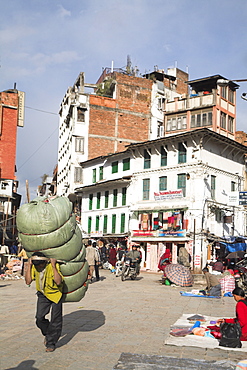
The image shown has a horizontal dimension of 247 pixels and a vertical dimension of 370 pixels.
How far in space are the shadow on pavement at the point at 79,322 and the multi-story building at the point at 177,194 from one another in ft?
73.1

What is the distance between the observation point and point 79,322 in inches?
357

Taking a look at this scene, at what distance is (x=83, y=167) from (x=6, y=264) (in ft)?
79.2

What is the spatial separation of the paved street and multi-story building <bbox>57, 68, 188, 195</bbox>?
113 feet

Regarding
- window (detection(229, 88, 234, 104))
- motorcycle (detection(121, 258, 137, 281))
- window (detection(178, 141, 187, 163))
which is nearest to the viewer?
motorcycle (detection(121, 258, 137, 281))

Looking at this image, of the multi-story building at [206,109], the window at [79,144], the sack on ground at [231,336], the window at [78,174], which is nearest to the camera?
the sack on ground at [231,336]

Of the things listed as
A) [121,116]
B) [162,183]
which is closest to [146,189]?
[162,183]

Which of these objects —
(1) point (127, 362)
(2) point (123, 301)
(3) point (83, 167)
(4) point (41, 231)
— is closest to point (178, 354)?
(1) point (127, 362)

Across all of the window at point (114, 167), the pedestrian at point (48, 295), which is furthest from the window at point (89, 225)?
the pedestrian at point (48, 295)

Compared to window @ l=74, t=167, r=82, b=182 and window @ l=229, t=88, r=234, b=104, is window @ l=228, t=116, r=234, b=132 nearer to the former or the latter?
window @ l=229, t=88, r=234, b=104

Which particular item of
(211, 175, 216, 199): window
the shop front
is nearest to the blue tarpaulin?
the shop front

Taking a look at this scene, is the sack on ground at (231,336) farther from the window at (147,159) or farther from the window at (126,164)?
the window at (126,164)

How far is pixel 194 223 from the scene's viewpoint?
31719 mm

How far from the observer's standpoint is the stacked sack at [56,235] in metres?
6.81

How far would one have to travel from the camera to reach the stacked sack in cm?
681
